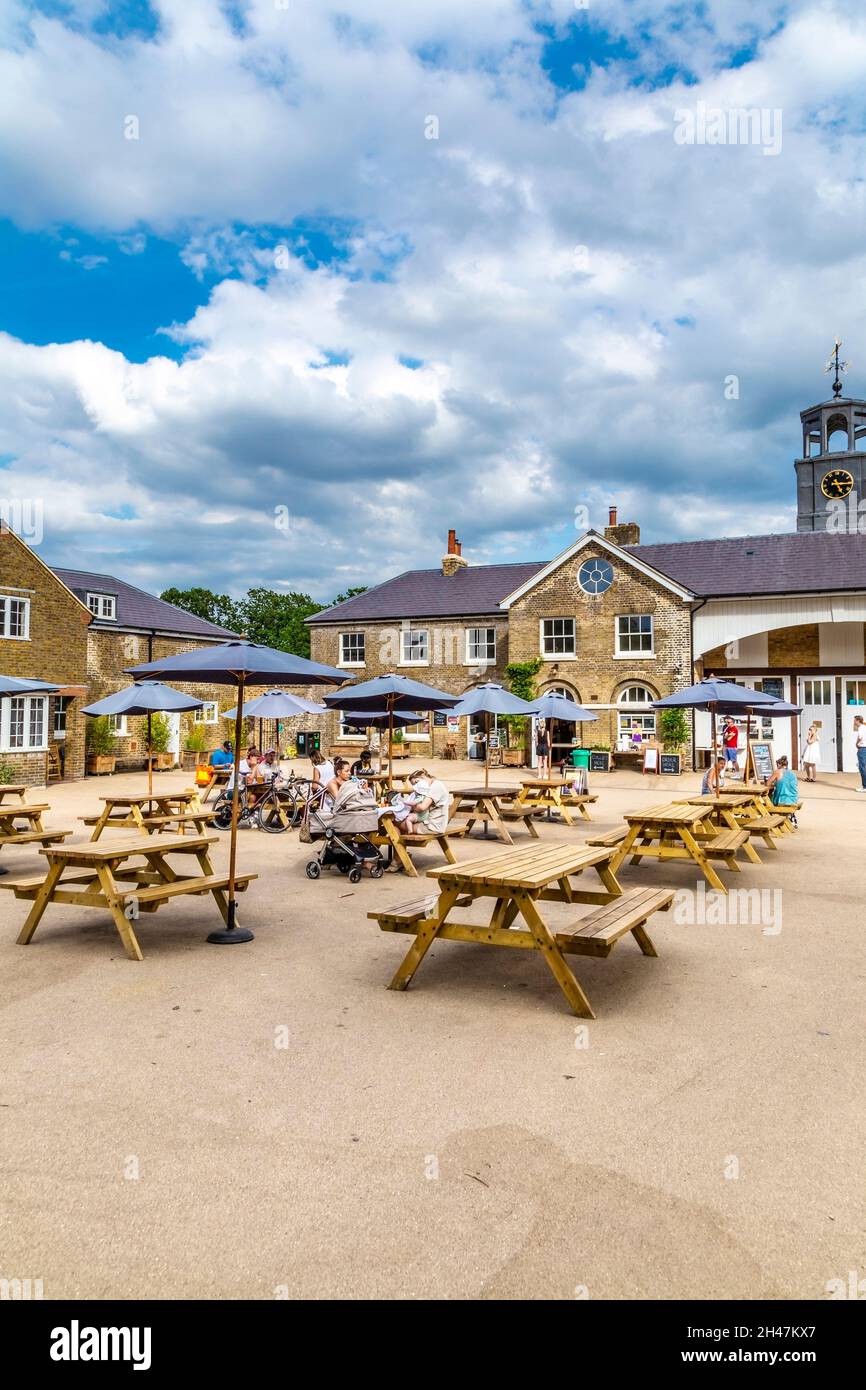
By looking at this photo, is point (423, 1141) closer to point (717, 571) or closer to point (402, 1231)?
point (402, 1231)

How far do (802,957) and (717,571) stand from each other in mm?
25500

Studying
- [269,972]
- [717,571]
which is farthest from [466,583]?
[269,972]

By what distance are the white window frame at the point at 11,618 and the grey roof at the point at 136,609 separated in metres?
4.97

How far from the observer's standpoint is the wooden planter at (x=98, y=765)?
27906 millimetres

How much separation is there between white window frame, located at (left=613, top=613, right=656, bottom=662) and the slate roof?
1831mm

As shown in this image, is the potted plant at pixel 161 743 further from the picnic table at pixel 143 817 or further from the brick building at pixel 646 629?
the picnic table at pixel 143 817

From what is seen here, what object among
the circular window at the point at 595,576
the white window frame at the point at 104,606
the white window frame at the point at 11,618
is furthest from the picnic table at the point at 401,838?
the white window frame at the point at 104,606

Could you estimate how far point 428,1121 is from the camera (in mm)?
4016

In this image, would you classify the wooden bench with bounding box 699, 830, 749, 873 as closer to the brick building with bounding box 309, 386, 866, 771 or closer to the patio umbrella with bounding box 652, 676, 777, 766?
the patio umbrella with bounding box 652, 676, 777, 766

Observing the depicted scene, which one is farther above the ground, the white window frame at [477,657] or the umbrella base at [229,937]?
the white window frame at [477,657]

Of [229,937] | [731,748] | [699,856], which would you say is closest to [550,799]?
[699,856]

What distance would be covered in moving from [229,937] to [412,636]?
2789 cm

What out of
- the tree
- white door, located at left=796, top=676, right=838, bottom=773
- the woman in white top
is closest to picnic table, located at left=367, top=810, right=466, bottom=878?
the woman in white top

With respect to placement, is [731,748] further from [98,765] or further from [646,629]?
[98,765]
